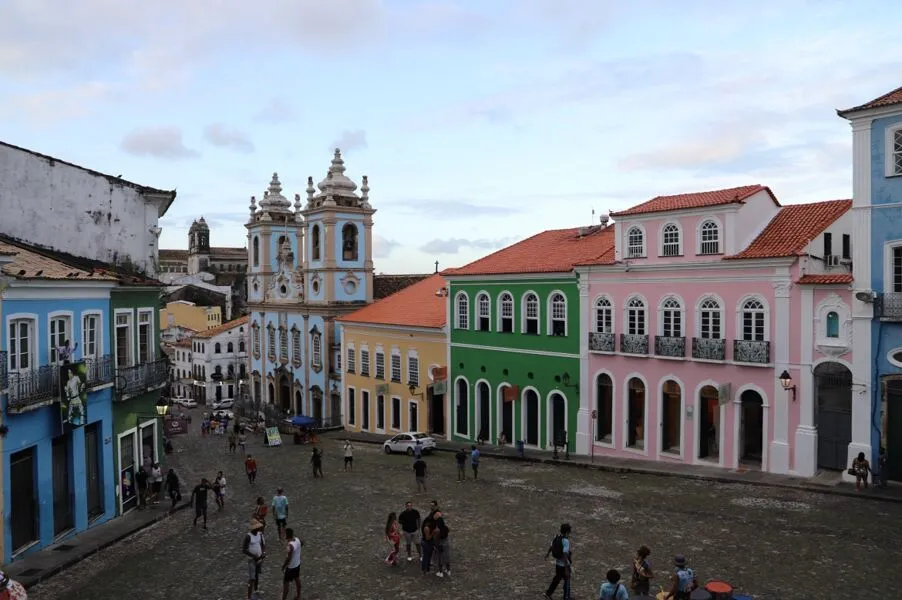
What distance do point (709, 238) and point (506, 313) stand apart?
10.2 metres

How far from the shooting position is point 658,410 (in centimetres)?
2794

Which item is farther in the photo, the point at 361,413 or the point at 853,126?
the point at 361,413

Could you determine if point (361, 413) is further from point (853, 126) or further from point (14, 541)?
point (853, 126)

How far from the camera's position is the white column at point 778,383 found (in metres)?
24.4

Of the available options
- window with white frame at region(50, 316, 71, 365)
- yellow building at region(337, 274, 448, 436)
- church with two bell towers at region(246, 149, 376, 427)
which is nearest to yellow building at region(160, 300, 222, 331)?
church with two bell towers at region(246, 149, 376, 427)

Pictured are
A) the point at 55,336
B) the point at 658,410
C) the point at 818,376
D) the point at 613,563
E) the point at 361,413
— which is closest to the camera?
the point at 613,563

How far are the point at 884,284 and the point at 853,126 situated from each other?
4814 millimetres

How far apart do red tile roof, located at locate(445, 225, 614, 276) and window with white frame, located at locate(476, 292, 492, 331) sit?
1.19 metres

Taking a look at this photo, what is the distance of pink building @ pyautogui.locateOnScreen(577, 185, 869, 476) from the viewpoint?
23.9 meters

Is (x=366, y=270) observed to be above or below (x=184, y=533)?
above

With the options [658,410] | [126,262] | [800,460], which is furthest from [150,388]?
[800,460]

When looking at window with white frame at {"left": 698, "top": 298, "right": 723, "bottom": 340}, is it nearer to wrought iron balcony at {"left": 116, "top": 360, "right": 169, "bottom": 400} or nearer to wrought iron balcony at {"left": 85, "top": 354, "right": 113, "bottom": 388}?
wrought iron balcony at {"left": 116, "top": 360, "right": 169, "bottom": 400}

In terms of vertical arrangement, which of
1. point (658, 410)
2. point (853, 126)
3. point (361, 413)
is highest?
point (853, 126)

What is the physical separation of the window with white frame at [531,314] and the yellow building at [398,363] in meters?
5.55
